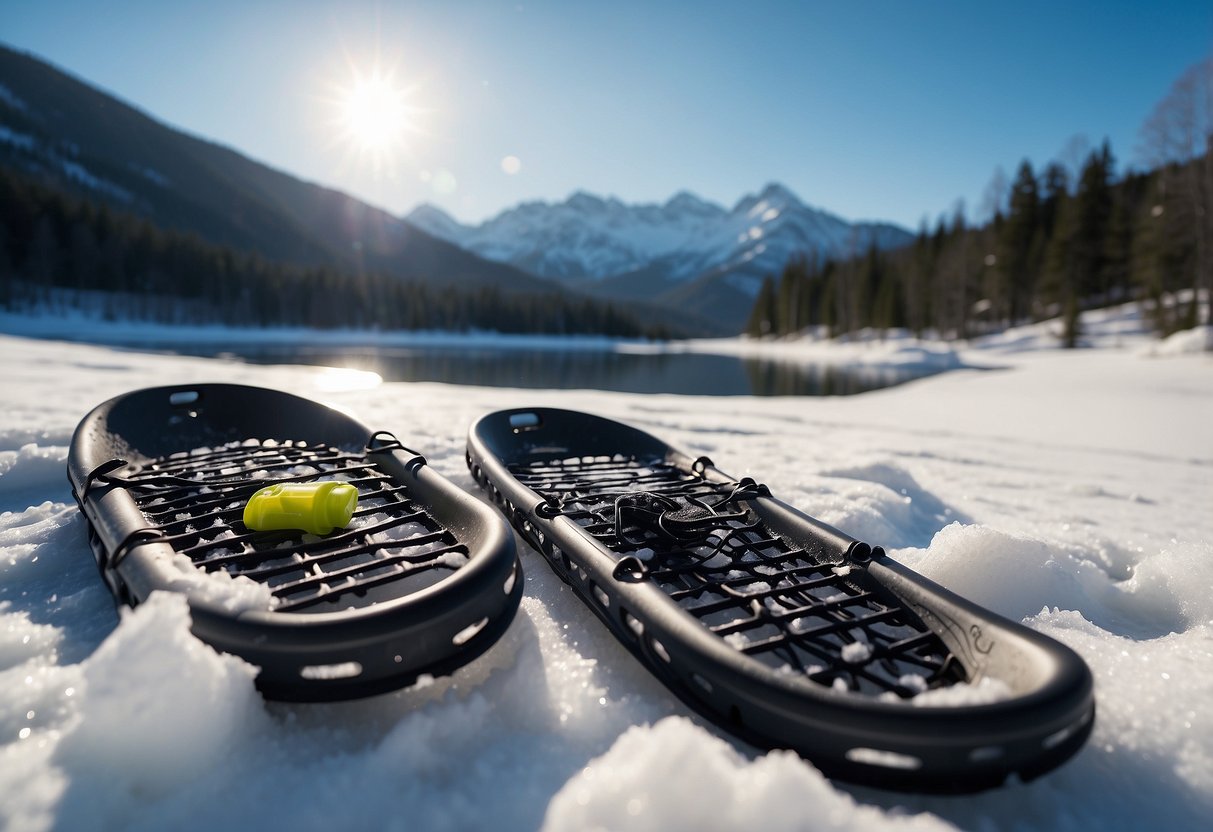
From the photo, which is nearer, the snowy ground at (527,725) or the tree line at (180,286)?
the snowy ground at (527,725)

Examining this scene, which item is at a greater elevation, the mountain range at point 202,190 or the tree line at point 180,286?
the mountain range at point 202,190

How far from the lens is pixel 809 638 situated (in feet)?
5.00

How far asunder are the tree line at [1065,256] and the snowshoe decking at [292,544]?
32548mm

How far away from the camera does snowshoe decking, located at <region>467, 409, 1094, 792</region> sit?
107 centimetres

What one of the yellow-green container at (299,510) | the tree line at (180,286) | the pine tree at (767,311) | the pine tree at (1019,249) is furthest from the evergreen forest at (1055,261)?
the tree line at (180,286)

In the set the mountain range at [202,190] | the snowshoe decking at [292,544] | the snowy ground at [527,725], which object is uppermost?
the mountain range at [202,190]

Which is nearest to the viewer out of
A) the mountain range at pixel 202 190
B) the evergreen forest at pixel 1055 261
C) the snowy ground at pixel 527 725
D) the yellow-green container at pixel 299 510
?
the snowy ground at pixel 527 725

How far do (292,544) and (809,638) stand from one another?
5.24 ft

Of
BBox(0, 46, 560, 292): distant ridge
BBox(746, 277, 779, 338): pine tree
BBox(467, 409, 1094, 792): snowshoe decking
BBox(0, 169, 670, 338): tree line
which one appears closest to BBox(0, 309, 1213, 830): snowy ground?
BBox(467, 409, 1094, 792): snowshoe decking

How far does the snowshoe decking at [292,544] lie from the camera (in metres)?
1.25

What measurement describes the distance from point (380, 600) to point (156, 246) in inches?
3019

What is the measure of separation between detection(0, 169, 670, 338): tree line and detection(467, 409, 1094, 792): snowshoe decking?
7045 centimetres

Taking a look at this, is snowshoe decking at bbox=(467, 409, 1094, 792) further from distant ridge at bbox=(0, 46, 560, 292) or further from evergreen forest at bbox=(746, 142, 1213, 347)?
distant ridge at bbox=(0, 46, 560, 292)

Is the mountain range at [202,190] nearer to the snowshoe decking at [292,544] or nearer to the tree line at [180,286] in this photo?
the tree line at [180,286]
